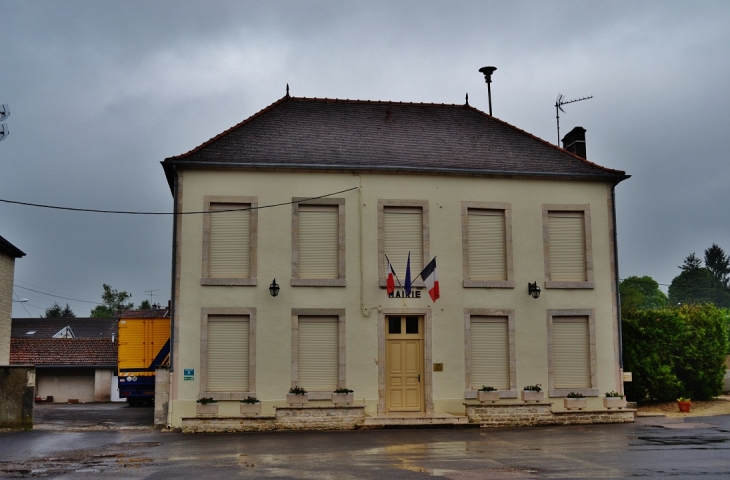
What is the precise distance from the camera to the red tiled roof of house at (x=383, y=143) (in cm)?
1902

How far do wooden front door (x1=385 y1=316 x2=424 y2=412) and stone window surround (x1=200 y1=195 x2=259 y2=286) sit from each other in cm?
356

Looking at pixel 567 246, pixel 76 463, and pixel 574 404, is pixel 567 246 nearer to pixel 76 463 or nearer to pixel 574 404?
pixel 574 404

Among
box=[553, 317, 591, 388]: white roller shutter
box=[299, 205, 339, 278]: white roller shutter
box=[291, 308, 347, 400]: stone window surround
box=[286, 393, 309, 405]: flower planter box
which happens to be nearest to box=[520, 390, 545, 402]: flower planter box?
box=[553, 317, 591, 388]: white roller shutter

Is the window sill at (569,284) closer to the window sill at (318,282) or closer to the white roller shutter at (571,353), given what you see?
the white roller shutter at (571,353)

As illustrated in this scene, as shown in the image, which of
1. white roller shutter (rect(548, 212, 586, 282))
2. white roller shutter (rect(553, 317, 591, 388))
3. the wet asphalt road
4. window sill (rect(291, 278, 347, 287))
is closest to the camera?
the wet asphalt road

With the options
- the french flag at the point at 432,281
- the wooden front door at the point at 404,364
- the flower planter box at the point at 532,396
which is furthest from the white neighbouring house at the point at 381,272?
the french flag at the point at 432,281

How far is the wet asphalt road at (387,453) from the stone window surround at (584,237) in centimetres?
371

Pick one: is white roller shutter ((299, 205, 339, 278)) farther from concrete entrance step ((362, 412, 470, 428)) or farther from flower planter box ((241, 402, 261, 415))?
concrete entrance step ((362, 412, 470, 428))

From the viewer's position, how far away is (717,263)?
108m

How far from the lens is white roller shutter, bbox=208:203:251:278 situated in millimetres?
18391

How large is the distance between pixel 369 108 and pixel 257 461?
1215cm

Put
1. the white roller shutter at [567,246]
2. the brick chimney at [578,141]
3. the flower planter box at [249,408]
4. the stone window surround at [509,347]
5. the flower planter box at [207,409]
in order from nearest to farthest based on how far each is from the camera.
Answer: the flower planter box at [207,409] → the flower planter box at [249,408] → the stone window surround at [509,347] → the white roller shutter at [567,246] → the brick chimney at [578,141]

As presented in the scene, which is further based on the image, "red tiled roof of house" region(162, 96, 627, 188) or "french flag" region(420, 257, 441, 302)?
"red tiled roof of house" region(162, 96, 627, 188)

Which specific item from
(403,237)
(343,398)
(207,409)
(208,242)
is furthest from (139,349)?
(403,237)
